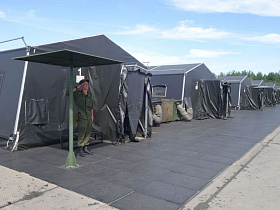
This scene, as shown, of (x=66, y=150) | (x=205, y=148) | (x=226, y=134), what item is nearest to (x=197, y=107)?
(x=226, y=134)

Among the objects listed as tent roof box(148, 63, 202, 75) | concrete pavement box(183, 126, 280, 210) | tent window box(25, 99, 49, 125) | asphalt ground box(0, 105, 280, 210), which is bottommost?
concrete pavement box(183, 126, 280, 210)

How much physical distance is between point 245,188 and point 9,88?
21.8 ft

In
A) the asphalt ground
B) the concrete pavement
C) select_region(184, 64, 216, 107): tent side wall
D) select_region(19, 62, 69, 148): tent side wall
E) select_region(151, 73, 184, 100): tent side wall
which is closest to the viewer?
the concrete pavement

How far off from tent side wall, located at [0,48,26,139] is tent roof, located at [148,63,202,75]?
1136 centimetres

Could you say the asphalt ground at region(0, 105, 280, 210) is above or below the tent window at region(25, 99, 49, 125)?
below

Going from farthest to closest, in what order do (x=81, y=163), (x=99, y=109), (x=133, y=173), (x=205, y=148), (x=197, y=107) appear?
(x=197, y=107) → (x=99, y=109) → (x=205, y=148) → (x=81, y=163) → (x=133, y=173)

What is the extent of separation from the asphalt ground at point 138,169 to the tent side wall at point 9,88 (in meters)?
0.87

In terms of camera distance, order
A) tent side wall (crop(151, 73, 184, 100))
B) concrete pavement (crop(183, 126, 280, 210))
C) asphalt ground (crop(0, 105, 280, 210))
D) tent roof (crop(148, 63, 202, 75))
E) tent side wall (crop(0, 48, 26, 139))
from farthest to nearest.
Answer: tent roof (crop(148, 63, 202, 75)), tent side wall (crop(151, 73, 184, 100)), tent side wall (crop(0, 48, 26, 139)), asphalt ground (crop(0, 105, 280, 210)), concrete pavement (crop(183, 126, 280, 210))

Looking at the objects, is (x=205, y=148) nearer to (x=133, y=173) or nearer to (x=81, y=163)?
(x=133, y=173)

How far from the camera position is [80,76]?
8383 mm

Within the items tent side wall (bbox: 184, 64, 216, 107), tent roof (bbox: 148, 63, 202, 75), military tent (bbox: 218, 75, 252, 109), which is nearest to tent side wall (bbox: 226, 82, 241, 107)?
military tent (bbox: 218, 75, 252, 109)

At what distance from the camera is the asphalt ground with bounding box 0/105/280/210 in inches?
171

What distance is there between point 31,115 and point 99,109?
217cm

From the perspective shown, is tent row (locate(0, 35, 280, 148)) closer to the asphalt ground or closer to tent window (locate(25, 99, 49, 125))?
tent window (locate(25, 99, 49, 125))
